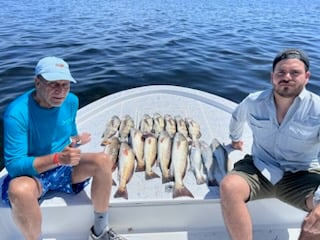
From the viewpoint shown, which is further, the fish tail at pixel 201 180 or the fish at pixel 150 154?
the fish at pixel 150 154

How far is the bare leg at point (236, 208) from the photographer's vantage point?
252cm

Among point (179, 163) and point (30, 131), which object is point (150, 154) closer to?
point (179, 163)

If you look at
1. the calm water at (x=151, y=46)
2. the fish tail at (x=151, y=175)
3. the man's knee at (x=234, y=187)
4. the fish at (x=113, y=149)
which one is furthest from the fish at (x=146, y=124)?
the calm water at (x=151, y=46)

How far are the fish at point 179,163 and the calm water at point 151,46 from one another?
3.46m

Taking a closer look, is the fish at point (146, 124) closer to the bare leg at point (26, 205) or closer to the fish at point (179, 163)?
the fish at point (179, 163)

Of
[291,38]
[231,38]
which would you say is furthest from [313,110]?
[291,38]

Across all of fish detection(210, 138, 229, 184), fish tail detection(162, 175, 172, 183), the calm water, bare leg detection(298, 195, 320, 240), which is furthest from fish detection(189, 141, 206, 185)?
the calm water

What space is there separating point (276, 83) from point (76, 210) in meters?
1.95

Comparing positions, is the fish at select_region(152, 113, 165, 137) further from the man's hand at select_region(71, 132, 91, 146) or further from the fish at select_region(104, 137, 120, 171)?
the man's hand at select_region(71, 132, 91, 146)

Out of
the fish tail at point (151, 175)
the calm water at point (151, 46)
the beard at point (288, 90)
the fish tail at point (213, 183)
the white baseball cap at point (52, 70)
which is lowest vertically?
the calm water at point (151, 46)

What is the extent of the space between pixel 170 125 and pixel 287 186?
1.62 meters

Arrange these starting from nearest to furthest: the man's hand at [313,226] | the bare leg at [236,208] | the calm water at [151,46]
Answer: the man's hand at [313,226] → the bare leg at [236,208] → the calm water at [151,46]

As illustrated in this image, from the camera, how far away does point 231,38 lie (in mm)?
13195

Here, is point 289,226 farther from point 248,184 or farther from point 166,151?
point 166,151
